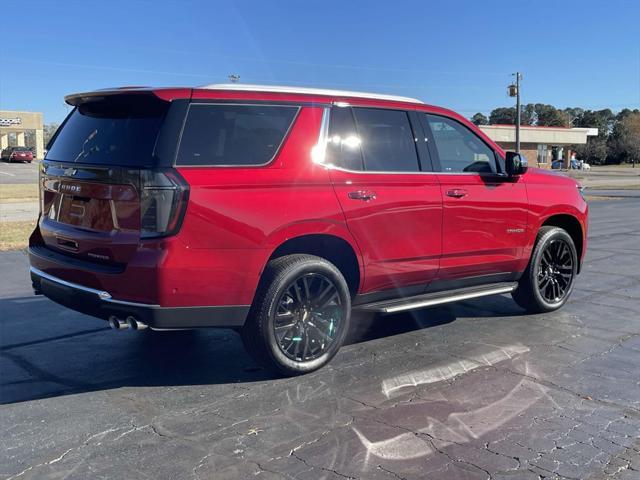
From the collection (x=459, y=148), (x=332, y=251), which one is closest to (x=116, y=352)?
(x=332, y=251)

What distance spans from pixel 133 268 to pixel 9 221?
474 inches

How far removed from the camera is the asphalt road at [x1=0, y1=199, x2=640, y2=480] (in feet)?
10.9

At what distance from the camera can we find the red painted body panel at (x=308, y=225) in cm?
398

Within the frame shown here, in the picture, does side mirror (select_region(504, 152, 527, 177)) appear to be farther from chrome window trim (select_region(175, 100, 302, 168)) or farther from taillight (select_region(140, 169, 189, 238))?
taillight (select_region(140, 169, 189, 238))

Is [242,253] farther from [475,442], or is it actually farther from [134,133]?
[475,442]

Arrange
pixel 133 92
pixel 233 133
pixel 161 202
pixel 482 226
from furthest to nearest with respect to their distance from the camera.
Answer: pixel 482 226, pixel 233 133, pixel 133 92, pixel 161 202

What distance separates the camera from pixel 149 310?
395cm

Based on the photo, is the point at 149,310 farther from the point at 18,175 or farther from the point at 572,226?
the point at 18,175

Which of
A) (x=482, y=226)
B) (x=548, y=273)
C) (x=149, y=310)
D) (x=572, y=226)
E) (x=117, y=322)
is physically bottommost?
(x=548, y=273)

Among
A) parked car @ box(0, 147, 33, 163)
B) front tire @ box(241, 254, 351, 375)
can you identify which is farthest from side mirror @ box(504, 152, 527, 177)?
parked car @ box(0, 147, 33, 163)

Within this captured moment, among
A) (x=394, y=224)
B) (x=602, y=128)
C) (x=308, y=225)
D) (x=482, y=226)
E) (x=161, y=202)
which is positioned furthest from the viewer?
(x=602, y=128)

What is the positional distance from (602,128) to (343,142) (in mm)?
122176

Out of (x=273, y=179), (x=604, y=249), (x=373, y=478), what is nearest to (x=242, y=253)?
(x=273, y=179)

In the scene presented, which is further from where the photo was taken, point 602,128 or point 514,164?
point 602,128
